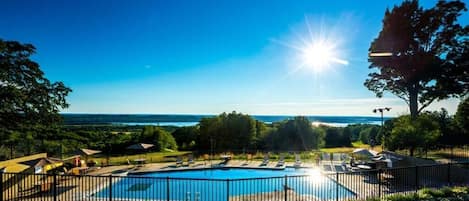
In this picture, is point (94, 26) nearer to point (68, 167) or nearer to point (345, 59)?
point (68, 167)

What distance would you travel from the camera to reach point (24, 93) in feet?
57.7

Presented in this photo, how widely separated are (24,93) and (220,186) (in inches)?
478

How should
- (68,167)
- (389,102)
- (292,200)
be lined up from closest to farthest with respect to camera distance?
(292,200)
(68,167)
(389,102)

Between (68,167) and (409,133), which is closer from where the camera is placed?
(409,133)

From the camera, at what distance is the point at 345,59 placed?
59.2 feet

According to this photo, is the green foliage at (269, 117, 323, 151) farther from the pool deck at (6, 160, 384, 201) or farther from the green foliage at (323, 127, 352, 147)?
the pool deck at (6, 160, 384, 201)

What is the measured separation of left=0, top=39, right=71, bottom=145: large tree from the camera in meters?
17.0

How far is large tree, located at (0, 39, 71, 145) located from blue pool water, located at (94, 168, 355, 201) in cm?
680

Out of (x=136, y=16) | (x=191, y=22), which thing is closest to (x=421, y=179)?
(x=191, y=22)

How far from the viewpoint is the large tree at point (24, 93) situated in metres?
17.0

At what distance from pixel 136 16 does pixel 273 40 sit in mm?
6526

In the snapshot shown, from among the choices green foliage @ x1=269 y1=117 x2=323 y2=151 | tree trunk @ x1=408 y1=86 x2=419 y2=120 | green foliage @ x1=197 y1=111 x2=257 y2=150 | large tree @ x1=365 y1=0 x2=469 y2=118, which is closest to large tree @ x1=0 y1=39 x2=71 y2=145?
green foliage @ x1=197 y1=111 x2=257 y2=150

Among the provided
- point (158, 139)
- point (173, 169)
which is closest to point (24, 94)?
point (173, 169)

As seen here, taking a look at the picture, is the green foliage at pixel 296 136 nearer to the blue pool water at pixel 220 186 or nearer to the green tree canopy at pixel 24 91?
the blue pool water at pixel 220 186
